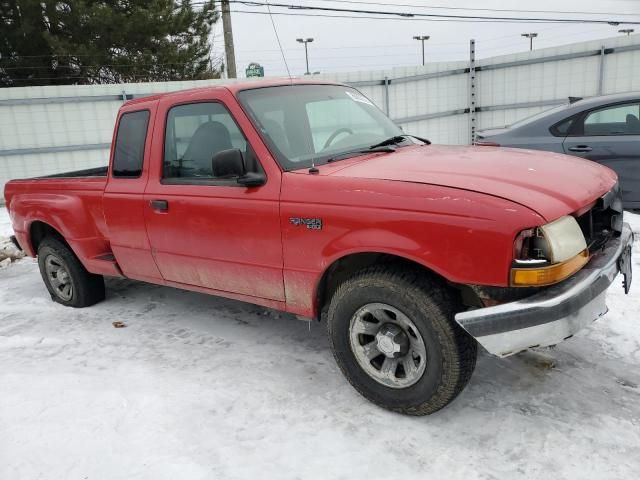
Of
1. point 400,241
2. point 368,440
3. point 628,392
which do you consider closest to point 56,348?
point 368,440

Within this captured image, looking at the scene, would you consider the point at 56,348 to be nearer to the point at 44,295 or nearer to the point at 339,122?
the point at 44,295

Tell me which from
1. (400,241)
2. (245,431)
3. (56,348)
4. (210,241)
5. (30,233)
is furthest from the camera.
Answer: (30,233)

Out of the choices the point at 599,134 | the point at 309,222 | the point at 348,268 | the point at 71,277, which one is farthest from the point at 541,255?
the point at 599,134

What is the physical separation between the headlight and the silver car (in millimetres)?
4118

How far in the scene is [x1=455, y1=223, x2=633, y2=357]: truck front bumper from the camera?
238cm

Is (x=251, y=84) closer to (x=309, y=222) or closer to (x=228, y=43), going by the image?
(x=309, y=222)

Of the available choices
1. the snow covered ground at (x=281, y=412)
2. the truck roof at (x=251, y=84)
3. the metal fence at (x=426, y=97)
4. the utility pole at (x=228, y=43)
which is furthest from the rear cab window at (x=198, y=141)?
the utility pole at (x=228, y=43)

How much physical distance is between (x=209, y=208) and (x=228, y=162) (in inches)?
20.4

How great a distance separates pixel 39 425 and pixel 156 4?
15.7 meters

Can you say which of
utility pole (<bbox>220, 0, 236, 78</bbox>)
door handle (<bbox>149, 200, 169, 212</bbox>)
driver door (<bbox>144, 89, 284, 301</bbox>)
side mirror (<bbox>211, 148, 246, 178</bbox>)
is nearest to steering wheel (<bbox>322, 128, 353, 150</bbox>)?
driver door (<bbox>144, 89, 284, 301</bbox>)

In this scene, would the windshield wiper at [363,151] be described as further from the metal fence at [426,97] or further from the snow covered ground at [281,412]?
the metal fence at [426,97]

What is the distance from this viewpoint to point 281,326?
4.21 meters

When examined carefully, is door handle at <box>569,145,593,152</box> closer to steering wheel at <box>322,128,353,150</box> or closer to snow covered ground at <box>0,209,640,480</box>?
snow covered ground at <box>0,209,640,480</box>

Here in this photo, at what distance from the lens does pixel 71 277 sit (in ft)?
16.1
